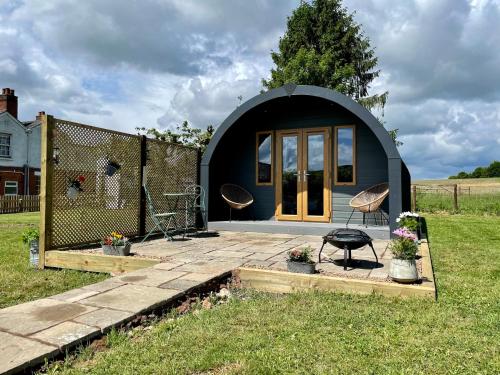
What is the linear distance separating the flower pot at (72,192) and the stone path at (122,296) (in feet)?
3.81

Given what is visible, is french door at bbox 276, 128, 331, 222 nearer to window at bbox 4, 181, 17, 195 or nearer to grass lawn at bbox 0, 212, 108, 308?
grass lawn at bbox 0, 212, 108, 308

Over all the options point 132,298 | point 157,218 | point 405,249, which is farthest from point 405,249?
point 157,218

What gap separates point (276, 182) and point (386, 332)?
6060mm

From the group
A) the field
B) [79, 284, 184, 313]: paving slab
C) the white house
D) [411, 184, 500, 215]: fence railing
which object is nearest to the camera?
[79, 284, 184, 313]: paving slab

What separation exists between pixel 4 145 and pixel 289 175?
20023mm

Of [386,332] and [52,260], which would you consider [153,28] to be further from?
[386,332]

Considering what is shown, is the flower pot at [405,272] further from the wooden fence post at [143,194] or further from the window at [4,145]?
the window at [4,145]

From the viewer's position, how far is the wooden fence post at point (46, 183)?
4.81 m

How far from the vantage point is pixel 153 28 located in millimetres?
8031

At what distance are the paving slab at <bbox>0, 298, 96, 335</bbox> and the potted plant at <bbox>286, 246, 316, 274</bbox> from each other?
1925 millimetres

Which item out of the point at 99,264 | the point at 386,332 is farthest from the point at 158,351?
the point at 99,264

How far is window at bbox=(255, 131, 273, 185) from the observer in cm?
849

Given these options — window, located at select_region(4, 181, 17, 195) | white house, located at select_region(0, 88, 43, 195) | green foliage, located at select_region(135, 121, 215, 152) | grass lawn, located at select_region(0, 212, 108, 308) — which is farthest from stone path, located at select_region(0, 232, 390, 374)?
white house, located at select_region(0, 88, 43, 195)

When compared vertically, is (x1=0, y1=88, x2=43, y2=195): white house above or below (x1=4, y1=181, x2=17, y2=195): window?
above
